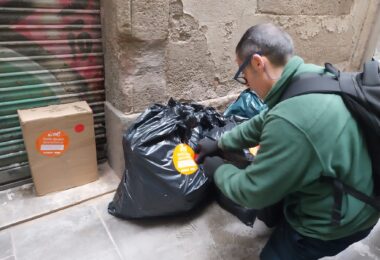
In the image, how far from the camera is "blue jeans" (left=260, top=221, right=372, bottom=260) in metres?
1.29

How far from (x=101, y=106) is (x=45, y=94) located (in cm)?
41

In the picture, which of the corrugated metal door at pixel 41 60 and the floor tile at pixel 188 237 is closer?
the floor tile at pixel 188 237

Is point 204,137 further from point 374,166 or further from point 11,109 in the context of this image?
point 11,109

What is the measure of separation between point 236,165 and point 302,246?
58 cm

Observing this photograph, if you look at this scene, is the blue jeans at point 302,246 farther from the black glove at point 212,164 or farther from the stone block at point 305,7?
the stone block at point 305,7

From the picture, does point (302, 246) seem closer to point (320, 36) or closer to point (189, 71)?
point (189, 71)

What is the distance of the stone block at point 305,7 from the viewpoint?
259cm

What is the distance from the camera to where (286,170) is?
1.04 meters

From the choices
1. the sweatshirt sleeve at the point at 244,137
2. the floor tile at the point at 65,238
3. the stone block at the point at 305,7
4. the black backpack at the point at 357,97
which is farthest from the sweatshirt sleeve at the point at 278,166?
the stone block at the point at 305,7

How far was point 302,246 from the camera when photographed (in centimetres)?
129

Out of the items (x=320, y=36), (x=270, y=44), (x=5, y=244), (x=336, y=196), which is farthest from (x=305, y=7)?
(x=5, y=244)

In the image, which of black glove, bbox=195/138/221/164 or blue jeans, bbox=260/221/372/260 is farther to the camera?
black glove, bbox=195/138/221/164

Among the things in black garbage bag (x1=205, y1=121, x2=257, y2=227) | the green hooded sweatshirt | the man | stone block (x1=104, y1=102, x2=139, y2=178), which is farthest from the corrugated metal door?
the green hooded sweatshirt

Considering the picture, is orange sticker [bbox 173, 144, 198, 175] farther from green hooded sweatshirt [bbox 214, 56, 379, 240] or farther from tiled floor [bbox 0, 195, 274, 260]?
green hooded sweatshirt [bbox 214, 56, 379, 240]
